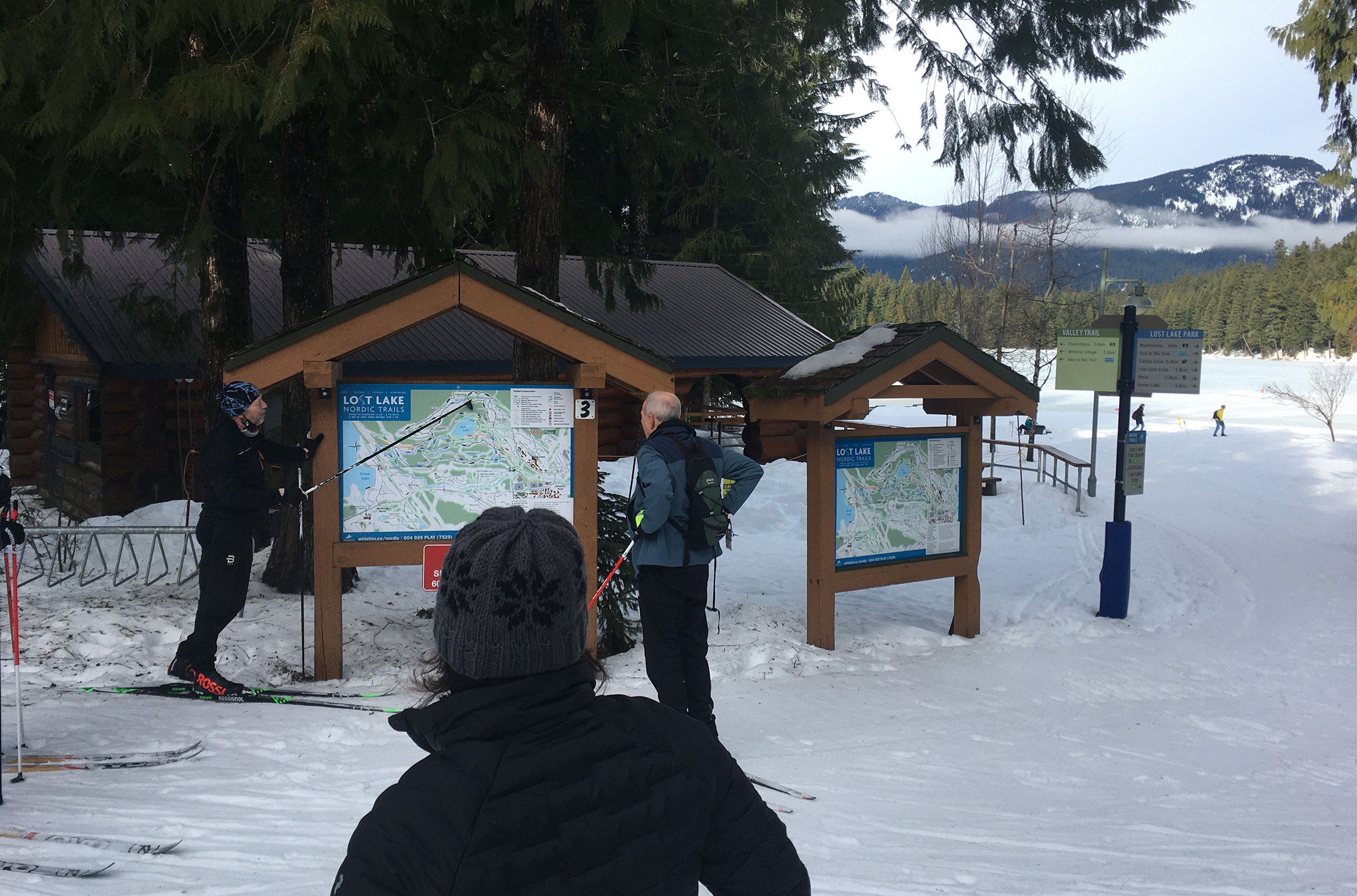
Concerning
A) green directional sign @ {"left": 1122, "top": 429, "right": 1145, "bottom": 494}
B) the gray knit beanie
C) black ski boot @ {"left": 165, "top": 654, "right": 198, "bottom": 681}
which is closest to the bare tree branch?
green directional sign @ {"left": 1122, "top": 429, "right": 1145, "bottom": 494}

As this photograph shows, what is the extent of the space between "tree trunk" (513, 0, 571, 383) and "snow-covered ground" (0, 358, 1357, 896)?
327 centimetres

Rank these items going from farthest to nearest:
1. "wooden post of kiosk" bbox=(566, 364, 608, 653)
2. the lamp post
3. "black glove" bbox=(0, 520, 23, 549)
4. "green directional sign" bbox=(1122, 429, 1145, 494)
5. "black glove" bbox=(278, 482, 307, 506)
→ the lamp post → "green directional sign" bbox=(1122, 429, 1145, 494) → "wooden post of kiosk" bbox=(566, 364, 608, 653) → "black glove" bbox=(278, 482, 307, 506) → "black glove" bbox=(0, 520, 23, 549)

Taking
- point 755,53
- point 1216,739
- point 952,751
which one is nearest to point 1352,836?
→ point 1216,739

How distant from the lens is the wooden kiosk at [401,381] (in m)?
6.33

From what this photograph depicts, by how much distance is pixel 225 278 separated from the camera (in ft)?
29.8

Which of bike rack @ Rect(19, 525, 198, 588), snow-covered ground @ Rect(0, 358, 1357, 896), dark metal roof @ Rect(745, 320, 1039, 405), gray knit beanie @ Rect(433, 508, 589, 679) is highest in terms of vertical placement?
dark metal roof @ Rect(745, 320, 1039, 405)

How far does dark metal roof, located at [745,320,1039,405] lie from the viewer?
25.5 feet

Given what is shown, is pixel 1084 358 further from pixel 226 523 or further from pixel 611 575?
pixel 226 523

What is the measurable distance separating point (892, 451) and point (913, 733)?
9.53 feet

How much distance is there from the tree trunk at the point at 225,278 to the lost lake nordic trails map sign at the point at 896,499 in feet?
19.2

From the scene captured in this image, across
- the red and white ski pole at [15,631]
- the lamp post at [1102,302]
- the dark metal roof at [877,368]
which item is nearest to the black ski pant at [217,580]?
→ the red and white ski pole at [15,631]

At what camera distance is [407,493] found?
684 cm

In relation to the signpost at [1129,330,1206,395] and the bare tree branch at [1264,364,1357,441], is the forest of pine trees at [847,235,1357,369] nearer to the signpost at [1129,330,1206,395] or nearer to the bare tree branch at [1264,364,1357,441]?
the bare tree branch at [1264,364,1357,441]

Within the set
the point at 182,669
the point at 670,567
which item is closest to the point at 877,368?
the point at 670,567
